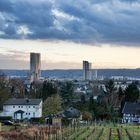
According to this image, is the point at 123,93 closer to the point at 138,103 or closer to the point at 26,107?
the point at 138,103

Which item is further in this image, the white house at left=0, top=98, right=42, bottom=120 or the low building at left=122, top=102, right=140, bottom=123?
the low building at left=122, top=102, right=140, bottom=123

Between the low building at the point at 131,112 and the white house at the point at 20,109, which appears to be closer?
the white house at the point at 20,109

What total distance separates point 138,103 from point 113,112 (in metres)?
6.70

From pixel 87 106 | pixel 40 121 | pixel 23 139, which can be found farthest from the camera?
pixel 87 106

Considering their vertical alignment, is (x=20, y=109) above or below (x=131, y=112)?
above

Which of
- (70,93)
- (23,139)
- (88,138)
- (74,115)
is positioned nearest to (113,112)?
(74,115)

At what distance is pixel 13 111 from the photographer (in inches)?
3807

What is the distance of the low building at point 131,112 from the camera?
9962cm

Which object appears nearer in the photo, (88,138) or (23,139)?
(23,139)

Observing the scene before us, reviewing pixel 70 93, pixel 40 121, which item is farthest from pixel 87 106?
pixel 70 93

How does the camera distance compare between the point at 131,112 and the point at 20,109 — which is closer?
the point at 20,109

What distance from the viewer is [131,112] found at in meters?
100

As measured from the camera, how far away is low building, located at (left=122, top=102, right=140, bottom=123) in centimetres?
9962

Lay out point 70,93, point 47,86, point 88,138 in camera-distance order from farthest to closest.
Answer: point 70,93 → point 47,86 → point 88,138
